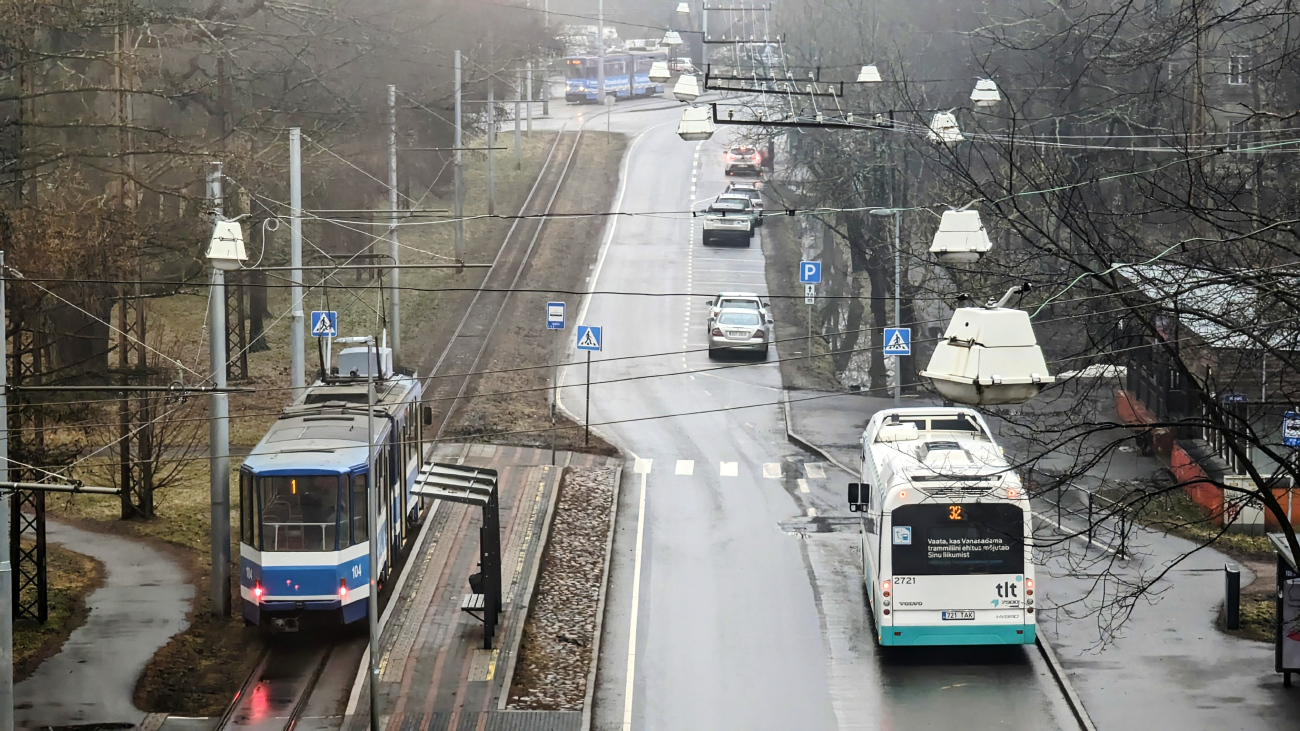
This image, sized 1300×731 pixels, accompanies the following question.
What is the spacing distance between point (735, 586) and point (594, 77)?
66547 millimetres

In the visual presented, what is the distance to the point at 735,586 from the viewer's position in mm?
23984

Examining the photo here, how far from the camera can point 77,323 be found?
29.4 m

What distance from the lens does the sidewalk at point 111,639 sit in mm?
18141

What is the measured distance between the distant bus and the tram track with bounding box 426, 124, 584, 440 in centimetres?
1836

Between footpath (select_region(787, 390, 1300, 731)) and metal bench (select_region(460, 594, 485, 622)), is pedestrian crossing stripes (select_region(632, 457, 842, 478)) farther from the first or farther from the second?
metal bench (select_region(460, 594, 485, 622))

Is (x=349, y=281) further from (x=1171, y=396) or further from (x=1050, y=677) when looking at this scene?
(x=1050, y=677)

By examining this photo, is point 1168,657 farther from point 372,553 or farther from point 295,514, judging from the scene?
point 295,514

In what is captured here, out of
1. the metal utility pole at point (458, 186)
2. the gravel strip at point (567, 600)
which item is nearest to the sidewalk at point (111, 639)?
the gravel strip at point (567, 600)

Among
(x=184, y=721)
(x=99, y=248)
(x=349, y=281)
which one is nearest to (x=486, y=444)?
(x=99, y=248)

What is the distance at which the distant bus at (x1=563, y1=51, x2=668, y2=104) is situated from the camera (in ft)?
284

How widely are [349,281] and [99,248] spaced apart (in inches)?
1086

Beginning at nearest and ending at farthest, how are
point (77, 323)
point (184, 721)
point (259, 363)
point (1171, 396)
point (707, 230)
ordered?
1. point (184, 721)
2. point (77, 323)
3. point (1171, 396)
4. point (259, 363)
5. point (707, 230)

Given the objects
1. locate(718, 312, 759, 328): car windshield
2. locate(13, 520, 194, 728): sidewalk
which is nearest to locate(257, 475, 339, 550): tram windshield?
locate(13, 520, 194, 728): sidewalk

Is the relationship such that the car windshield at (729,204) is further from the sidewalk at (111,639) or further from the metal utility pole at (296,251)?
the sidewalk at (111,639)
